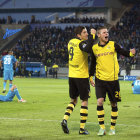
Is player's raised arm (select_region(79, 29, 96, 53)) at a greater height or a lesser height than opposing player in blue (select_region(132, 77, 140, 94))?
greater

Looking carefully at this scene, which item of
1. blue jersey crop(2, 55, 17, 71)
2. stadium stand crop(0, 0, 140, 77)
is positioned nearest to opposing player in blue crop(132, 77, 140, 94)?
blue jersey crop(2, 55, 17, 71)

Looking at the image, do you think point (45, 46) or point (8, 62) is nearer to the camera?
point (8, 62)

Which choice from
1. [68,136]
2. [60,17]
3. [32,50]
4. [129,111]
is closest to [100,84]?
[68,136]

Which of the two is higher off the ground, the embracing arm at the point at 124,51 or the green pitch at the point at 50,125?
the embracing arm at the point at 124,51

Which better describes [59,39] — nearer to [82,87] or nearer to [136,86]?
[136,86]

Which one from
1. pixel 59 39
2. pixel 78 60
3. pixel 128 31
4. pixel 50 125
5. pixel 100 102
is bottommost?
pixel 50 125

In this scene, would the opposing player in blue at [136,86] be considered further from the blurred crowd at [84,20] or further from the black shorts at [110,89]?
the blurred crowd at [84,20]

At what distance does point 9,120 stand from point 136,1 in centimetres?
5623

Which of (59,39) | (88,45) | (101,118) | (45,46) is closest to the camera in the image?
(101,118)

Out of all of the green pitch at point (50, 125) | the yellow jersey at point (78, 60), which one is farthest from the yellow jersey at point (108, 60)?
the green pitch at point (50, 125)

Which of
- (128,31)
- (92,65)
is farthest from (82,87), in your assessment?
(128,31)

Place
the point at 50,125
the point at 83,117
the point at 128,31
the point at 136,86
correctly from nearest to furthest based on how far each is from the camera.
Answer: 1. the point at 83,117
2. the point at 50,125
3. the point at 136,86
4. the point at 128,31

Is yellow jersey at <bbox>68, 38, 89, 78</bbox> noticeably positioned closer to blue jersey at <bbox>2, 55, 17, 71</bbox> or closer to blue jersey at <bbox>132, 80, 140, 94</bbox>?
blue jersey at <bbox>132, 80, 140, 94</bbox>

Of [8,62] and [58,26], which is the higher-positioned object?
[58,26]
